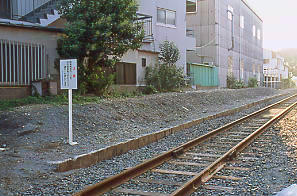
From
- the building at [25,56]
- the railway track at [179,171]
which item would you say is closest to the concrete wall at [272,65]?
the building at [25,56]

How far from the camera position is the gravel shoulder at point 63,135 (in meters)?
6.04

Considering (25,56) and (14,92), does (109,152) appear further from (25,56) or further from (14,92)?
(25,56)

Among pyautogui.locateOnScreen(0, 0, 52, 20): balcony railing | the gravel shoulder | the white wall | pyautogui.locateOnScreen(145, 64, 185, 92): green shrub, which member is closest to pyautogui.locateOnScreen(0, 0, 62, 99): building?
pyautogui.locateOnScreen(0, 0, 52, 20): balcony railing

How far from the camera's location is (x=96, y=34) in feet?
44.1

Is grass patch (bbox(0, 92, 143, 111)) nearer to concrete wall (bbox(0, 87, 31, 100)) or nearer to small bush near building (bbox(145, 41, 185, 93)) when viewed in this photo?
concrete wall (bbox(0, 87, 31, 100))

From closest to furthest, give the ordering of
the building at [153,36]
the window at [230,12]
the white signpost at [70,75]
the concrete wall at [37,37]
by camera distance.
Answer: the white signpost at [70,75]
the concrete wall at [37,37]
the building at [153,36]
the window at [230,12]

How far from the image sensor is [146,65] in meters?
21.2

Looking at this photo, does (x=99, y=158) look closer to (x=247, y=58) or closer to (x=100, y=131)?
(x=100, y=131)

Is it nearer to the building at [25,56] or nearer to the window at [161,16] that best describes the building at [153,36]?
the window at [161,16]

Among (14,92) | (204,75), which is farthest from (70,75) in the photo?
(204,75)

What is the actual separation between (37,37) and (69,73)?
247 inches

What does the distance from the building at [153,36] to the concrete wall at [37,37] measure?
15.1ft

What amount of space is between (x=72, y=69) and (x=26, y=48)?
6.02 m

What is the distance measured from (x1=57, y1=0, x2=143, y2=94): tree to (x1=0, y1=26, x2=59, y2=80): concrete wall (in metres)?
0.39
